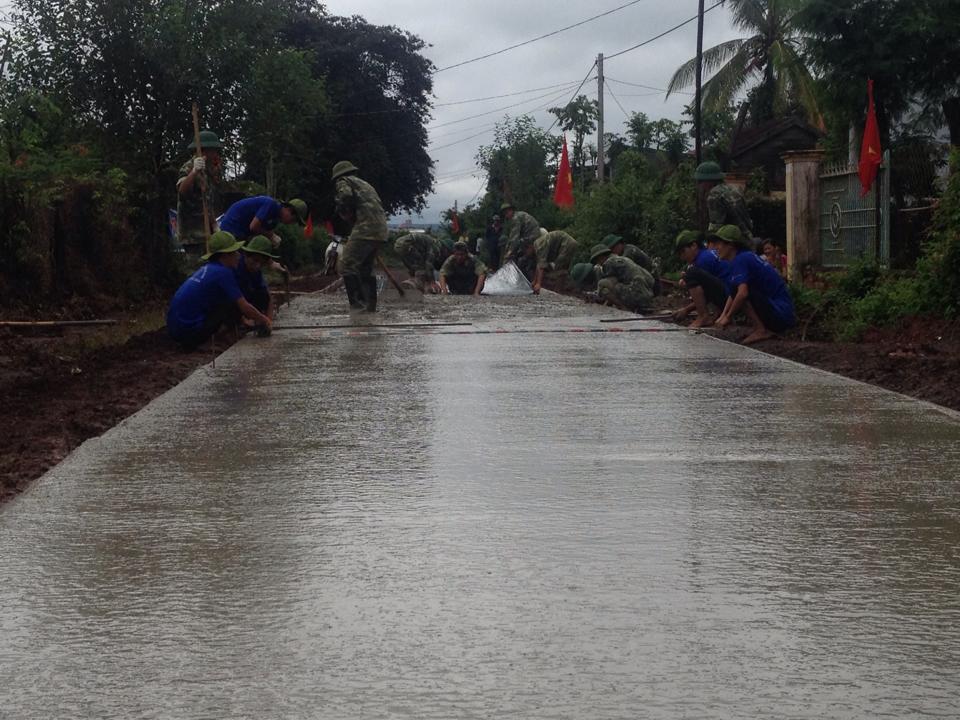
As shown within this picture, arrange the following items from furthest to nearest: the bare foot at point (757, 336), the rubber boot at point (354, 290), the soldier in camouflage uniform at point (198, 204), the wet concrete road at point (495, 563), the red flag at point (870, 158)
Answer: the rubber boot at point (354, 290), the red flag at point (870, 158), the soldier in camouflage uniform at point (198, 204), the bare foot at point (757, 336), the wet concrete road at point (495, 563)

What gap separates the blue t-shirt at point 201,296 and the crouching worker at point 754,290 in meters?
3.88

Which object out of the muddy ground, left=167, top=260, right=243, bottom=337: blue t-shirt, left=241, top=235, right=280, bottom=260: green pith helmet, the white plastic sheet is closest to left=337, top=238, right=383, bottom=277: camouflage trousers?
the muddy ground

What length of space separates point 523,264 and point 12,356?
45.5 feet

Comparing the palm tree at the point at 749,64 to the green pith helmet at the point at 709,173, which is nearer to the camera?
the green pith helmet at the point at 709,173

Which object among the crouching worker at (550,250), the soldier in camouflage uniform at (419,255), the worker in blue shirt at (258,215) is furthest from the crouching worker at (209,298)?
the crouching worker at (550,250)

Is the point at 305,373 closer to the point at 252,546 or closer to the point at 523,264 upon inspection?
the point at 252,546

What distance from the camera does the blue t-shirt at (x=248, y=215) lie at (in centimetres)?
1393

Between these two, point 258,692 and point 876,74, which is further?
point 876,74

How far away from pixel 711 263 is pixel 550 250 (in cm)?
1125

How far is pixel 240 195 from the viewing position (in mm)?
24734

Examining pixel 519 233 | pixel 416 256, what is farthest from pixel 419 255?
pixel 519 233

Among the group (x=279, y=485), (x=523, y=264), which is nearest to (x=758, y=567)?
(x=279, y=485)

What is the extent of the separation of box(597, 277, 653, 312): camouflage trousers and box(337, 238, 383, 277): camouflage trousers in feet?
9.38

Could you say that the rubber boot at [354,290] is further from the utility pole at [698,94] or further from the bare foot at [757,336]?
the utility pole at [698,94]
